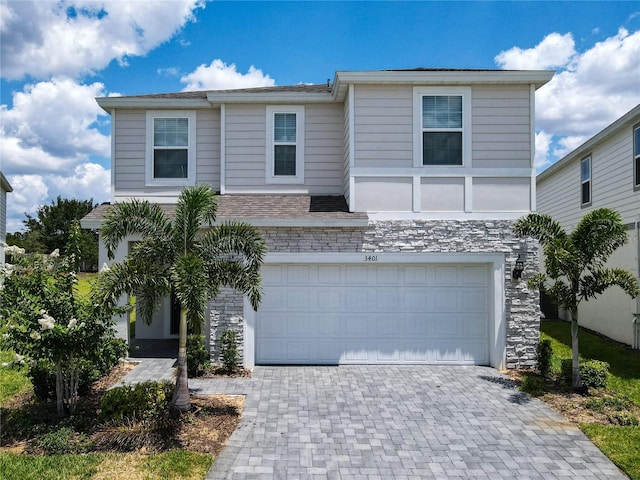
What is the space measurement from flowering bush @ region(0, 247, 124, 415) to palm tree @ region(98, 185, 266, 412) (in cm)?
57

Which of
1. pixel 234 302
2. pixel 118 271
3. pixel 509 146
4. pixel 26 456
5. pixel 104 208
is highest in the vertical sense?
pixel 509 146

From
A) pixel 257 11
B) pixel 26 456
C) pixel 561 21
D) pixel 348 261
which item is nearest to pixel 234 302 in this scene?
pixel 348 261

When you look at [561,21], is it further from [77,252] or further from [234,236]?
[77,252]

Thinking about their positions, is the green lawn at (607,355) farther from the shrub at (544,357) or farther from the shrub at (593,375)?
the shrub at (544,357)

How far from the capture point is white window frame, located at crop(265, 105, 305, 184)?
1066 cm

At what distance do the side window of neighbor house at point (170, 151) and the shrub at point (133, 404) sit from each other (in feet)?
19.0

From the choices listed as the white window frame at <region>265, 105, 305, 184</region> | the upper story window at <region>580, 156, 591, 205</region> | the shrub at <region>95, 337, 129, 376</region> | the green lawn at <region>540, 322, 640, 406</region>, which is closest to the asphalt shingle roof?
the white window frame at <region>265, 105, 305, 184</region>

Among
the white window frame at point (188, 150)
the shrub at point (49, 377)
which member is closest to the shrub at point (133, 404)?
the shrub at point (49, 377)

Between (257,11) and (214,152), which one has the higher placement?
(257,11)

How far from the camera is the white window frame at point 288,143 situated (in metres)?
10.7

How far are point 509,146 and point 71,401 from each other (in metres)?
9.50

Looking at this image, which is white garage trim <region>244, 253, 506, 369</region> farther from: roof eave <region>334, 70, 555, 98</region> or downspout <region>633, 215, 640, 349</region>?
downspout <region>633, 215, 640, 349</region>

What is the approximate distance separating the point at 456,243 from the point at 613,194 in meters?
6.87

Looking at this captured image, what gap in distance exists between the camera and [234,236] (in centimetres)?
677
